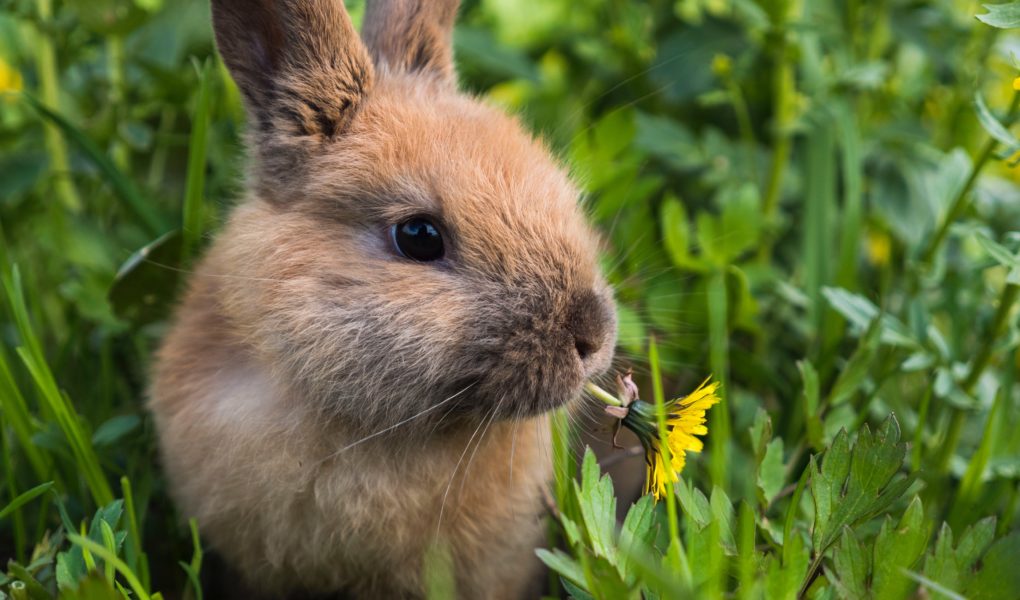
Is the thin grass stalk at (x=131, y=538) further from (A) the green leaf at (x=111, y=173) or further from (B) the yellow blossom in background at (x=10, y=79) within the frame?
(B) the yellow blossom in background at (x=10, y=79)

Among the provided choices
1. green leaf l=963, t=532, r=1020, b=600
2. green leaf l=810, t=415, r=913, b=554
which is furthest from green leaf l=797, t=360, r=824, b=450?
green leaf l=963, t=532, r=1020, b=600

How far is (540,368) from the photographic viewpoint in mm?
2053

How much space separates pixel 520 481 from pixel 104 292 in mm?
1457

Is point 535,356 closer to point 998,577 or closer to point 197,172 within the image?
point 998,577

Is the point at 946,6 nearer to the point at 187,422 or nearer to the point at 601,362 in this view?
the point at 601,362

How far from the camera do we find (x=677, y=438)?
6.63ft

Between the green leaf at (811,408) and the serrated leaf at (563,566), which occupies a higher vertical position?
→ the serrated leaf at (563,566)

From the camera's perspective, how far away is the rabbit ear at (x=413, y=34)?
2652mm

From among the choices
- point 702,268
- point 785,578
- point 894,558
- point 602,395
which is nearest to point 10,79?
point 702,268

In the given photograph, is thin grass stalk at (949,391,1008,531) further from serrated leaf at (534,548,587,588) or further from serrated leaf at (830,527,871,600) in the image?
serrated leaf at (534,548,587,588)

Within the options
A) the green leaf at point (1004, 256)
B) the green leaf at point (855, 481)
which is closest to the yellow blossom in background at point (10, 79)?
the green leaf at point (855, 481)

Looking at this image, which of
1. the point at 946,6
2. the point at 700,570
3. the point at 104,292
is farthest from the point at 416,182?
the point at 946,6

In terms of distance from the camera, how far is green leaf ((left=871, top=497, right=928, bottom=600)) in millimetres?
1777

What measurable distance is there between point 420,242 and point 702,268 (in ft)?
3.94
